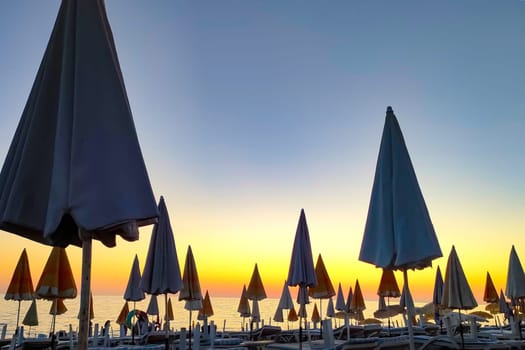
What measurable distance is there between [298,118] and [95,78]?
12963mm

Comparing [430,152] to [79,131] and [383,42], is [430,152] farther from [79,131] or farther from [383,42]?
[79,131]

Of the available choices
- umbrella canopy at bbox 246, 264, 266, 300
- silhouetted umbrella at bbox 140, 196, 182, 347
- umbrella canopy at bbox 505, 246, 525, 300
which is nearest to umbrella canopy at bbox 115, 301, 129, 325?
umbrella canopy at bbox 246, 264, 266, 300

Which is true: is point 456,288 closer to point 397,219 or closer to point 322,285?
point 322,285

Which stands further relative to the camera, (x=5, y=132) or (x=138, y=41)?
(x=138, y=41)

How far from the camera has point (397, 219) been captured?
530 centimetres

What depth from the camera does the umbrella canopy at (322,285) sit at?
12.6 metres

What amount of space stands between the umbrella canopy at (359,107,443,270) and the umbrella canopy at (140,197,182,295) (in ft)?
14.7

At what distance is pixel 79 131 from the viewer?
2.74 metres

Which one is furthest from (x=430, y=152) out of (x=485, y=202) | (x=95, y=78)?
(x=95, y=78)

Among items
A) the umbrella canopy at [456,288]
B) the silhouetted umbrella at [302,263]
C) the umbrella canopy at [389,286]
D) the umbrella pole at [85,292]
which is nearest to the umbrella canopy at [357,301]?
the umbrella canopy at [389,286]

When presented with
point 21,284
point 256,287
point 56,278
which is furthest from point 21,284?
point 256,287

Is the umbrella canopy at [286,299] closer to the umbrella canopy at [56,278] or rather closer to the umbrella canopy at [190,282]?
the umbrella canopy at [190,282]

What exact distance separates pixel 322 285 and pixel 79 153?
1091 cm

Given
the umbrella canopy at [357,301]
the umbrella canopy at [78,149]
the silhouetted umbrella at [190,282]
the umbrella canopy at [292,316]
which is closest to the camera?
the umbrella canopy at [78,149]
